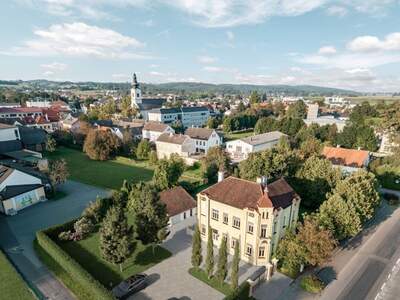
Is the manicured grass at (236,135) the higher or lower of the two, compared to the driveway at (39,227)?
higher

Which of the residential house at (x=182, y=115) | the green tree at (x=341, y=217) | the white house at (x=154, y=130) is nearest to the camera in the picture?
the green tree at (x=341, y=217)

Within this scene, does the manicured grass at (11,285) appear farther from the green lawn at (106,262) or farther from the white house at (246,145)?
the white house at (246,145)

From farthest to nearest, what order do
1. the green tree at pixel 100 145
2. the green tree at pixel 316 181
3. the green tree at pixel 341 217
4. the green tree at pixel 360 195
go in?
1. the green tree at pixel 100 145
2. the green tree at pixel 316 181
3. the green tree at pixel 360 195
4. the green tree at pixel 341 217

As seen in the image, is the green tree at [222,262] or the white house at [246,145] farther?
the white house at [246,145]

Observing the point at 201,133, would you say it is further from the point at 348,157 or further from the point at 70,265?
the point at 70,265

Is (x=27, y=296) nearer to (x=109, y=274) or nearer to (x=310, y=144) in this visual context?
(x=109, y=274)

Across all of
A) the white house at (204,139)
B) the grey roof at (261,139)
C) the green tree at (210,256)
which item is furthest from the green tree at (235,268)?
the white house at (204,139)
